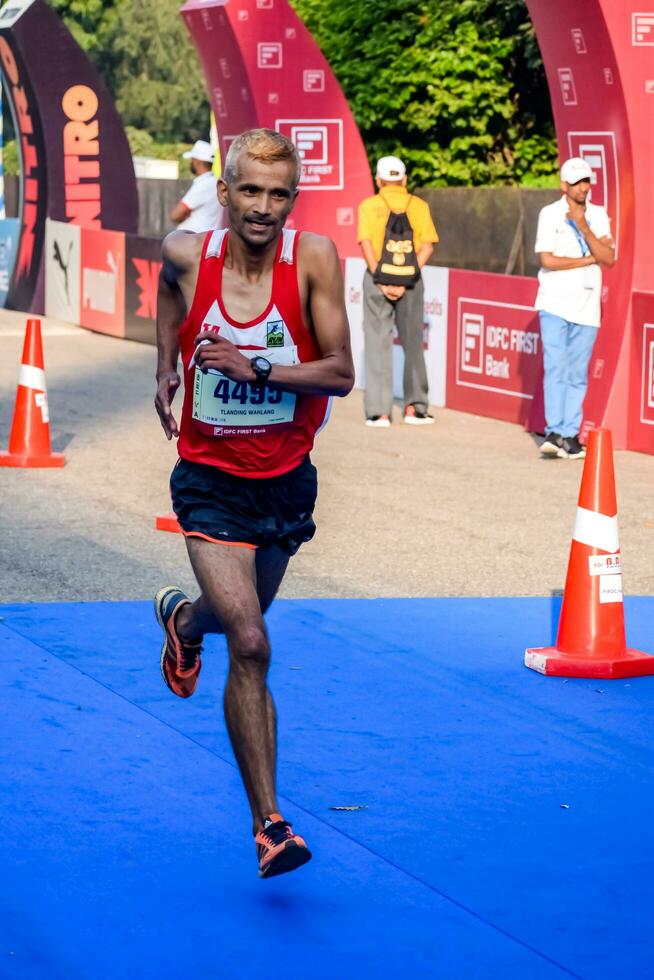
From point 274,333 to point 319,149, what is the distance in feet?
50.0

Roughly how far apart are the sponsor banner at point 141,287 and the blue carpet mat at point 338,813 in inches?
498

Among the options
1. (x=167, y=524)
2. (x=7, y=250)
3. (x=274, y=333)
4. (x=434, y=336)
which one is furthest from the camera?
(x=7, y=250)

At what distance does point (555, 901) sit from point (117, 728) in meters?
1.97

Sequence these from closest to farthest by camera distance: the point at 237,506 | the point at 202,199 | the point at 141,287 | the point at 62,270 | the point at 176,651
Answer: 1. the point at 237,506
2. the point at 176,651
3. the point at 202,199
4. the point at 141,287
5. the point at 62,270

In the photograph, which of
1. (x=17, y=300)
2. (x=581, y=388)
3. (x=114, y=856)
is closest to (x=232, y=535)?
(x=114, y=856)

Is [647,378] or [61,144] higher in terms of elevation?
[61,144]

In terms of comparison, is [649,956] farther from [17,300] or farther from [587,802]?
[17,300]

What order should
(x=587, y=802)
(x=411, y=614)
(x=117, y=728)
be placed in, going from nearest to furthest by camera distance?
1. (x=587, y=802)
2. (x=117, y=728)
3. (x=411, y=614)

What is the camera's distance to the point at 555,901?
4.54 meters

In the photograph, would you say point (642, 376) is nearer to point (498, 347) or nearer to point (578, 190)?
point (578, 190)

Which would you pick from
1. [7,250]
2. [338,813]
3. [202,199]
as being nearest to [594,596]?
[338,813]

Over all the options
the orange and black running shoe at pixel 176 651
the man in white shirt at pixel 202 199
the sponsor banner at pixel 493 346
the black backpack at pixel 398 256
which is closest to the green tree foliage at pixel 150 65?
the man in white shirt at pixel 202 199

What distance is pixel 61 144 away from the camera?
24375 millimetres

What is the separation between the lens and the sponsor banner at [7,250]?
24.9 meters
